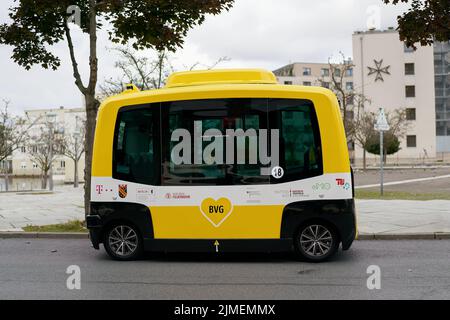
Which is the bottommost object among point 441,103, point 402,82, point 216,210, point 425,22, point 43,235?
point 43,235

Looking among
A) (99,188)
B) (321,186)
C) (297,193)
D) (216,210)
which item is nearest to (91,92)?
(99,188)

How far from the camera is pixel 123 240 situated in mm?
8703

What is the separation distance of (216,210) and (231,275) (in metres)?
1.16

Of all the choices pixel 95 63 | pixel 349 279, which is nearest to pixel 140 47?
pixel 95 63

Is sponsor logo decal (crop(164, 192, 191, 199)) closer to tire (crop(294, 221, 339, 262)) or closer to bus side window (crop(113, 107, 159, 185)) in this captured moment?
bus side window (crop(113, 107, 159, 185))

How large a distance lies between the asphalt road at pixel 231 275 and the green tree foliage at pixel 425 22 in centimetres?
484

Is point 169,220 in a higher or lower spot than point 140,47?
lower

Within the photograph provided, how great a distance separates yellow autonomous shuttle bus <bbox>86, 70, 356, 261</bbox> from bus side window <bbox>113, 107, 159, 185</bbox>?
0.03 metres

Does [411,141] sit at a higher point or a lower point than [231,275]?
higher

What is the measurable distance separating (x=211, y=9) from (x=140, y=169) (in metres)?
5.09

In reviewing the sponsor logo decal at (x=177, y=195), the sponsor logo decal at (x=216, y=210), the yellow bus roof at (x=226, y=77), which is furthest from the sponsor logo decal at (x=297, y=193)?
the yellow bus roof at (x=226, y=77)

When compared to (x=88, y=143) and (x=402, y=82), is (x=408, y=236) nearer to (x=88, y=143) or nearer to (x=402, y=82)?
(x=88, y=143)

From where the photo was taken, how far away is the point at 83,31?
13.9m
